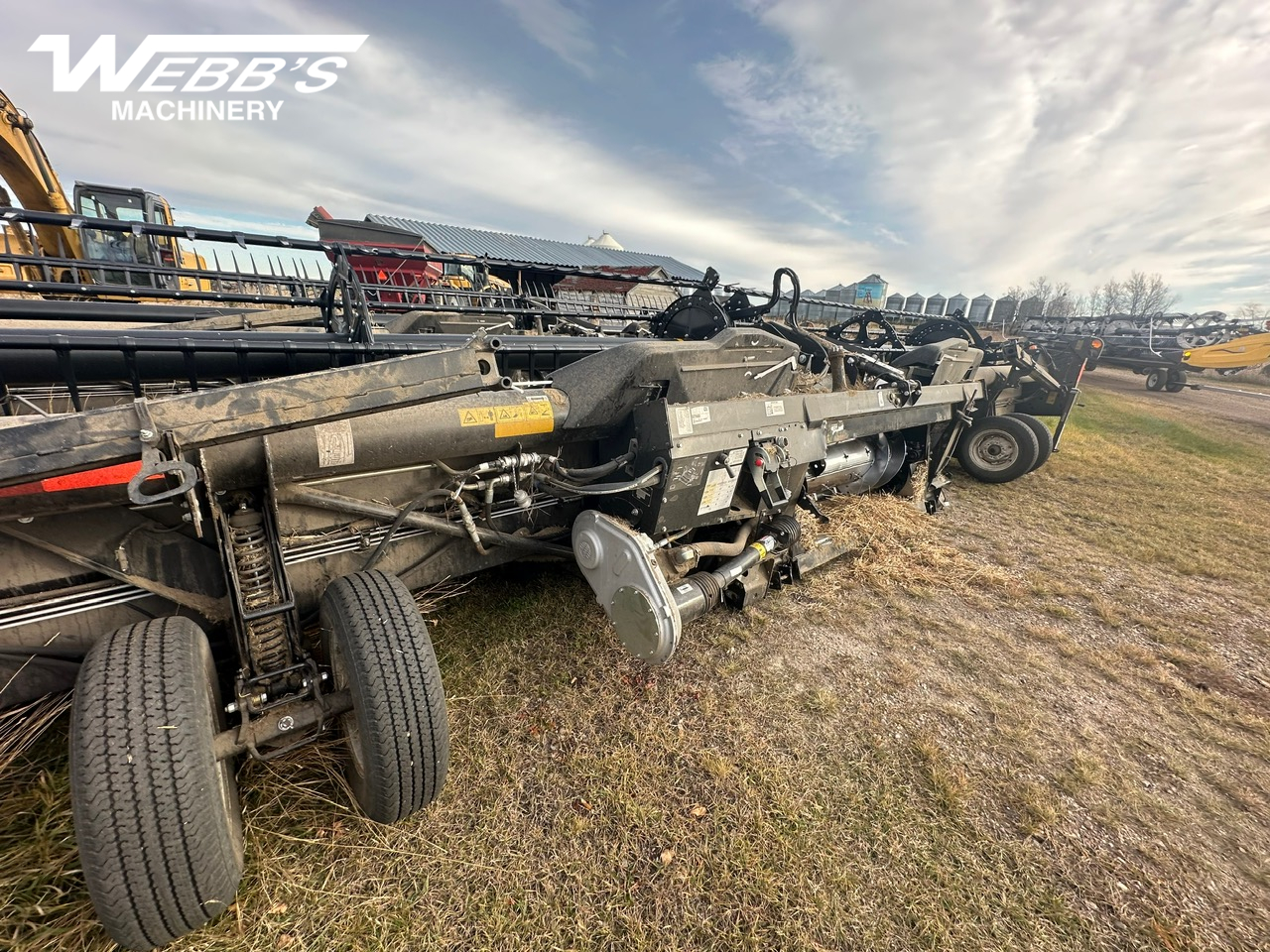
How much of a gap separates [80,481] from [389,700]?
108 centimetres

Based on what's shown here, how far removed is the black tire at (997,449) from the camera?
5.87m

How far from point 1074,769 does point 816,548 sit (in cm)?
162

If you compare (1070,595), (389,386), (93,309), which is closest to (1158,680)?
(1070,595)

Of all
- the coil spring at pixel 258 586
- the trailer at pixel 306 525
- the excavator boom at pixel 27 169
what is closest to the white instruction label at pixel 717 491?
the trailer at pixel 306 525

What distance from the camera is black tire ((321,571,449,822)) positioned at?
5.24ft

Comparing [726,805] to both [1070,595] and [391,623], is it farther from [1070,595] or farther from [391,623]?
[1070,595]

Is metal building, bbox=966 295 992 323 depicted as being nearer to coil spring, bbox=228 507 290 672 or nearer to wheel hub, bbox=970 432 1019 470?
wheel hub, bbox=970 432 1019 470

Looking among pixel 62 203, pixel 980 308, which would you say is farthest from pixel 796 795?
pixel 980 308

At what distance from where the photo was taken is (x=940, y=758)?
2268 mm

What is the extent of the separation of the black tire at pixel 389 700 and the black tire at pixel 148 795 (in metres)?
0.35

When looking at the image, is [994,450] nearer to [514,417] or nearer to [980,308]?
[514,417]

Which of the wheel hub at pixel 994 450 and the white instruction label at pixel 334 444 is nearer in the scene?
the white instruction label at pixel 334 444

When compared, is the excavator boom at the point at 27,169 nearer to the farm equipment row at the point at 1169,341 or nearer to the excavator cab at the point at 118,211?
the excavator cab at the point at 118,211

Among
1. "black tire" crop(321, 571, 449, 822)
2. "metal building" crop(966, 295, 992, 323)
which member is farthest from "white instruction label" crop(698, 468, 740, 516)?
"metal building" crop(966, 295, 992, 323)
